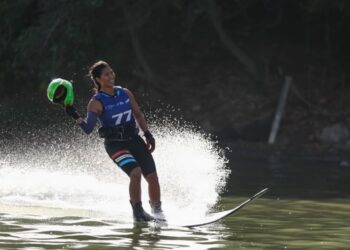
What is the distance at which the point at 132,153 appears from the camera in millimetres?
11117

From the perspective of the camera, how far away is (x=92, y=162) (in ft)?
50.6

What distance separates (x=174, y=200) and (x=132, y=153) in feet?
5.07

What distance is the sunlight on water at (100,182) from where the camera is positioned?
11.9 m

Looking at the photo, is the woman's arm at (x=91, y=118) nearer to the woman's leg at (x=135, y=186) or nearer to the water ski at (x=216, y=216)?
the woman's leg at (x=135, y=186)

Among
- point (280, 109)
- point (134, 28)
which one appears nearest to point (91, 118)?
point (280, 109)

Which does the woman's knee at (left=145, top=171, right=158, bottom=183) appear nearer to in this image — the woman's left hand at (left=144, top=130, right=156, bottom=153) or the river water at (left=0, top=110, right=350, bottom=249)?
the woman's left hand at (left=144, top=130, right=156, bottom=153)

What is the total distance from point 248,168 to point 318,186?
3054mm

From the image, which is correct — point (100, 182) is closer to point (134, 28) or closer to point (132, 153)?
point (132, 153)

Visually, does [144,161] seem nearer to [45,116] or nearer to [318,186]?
[318,186]

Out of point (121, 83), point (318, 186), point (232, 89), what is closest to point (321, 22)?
point (232, 89)

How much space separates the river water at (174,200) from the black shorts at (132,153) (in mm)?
626

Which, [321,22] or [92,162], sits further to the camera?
[321,22]

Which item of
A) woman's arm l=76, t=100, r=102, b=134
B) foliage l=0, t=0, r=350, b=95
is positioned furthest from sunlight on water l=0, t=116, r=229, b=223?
foliage l=0, t=0, r=350, b=95

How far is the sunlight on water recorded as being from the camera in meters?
11.9
